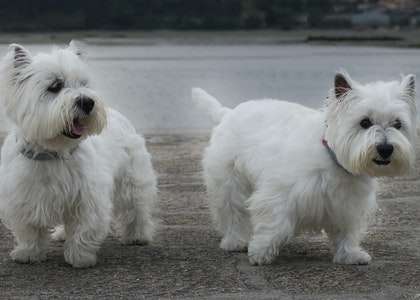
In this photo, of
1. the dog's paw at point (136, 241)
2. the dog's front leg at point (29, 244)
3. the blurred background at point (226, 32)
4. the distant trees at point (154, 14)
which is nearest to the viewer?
the dog's front leg at point (29, 244)

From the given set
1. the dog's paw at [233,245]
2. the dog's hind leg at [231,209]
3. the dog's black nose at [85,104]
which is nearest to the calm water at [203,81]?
the dog's hind leg at [231,209]

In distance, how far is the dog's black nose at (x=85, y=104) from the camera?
243 inches

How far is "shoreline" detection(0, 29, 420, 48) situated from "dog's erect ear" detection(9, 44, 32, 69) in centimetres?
5594

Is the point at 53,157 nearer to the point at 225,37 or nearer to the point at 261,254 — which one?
the point at 261,254

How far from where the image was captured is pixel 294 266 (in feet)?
21.6

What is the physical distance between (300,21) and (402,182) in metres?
84.0

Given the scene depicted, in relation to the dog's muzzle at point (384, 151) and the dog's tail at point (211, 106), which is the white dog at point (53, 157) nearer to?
the dog's tail at point (211, 106)

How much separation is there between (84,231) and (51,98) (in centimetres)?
91

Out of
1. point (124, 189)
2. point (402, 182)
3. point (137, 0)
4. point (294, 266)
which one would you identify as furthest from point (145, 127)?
point (137, 0)

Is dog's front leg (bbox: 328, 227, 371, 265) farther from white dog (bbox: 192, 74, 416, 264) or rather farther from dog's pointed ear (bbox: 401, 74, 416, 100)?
dog's pointed ear (bbox: 401, 74, 416, 100)

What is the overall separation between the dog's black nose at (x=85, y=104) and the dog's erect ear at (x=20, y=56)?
0.46 meters

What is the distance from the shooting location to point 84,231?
6.59 meters

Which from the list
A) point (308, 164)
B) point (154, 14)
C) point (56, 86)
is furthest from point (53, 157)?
point (154, 14)

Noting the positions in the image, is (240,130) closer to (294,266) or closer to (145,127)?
(294,266)
